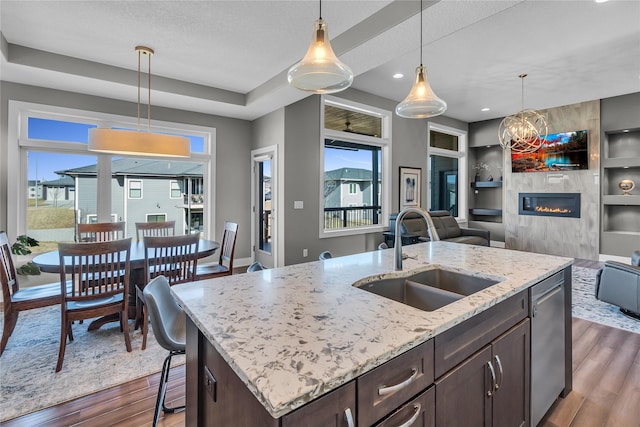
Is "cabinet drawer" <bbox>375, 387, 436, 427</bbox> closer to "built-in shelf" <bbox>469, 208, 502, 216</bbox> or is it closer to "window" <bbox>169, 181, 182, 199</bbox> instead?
"window" <bbox>169, 181, 182, 199</bbox>

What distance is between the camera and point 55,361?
2.44 metres

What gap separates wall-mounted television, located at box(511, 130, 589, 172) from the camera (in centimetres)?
638

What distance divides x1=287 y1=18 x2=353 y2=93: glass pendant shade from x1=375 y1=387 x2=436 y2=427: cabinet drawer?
1.63 m

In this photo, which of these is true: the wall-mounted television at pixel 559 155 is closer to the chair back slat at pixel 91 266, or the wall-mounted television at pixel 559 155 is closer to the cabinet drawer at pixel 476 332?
the cabinet drawer at pixel 476 332

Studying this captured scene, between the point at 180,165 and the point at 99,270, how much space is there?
3.06m

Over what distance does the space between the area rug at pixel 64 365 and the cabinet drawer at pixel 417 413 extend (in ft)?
7.09

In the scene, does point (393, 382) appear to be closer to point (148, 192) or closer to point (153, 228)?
point (153, 228)

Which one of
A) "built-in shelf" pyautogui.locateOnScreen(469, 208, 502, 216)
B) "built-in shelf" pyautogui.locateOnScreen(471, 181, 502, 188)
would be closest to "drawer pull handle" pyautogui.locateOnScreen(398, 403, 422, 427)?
"built-in shelf" pyautogui.locateOnScreen(469, 208, 502, 216)

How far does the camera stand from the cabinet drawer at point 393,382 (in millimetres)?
824

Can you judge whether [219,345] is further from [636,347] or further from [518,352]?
[636,347]

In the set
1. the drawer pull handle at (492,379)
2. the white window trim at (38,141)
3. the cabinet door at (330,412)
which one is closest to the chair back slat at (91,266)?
the white window trim at (38,141)

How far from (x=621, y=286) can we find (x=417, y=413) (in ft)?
12.0

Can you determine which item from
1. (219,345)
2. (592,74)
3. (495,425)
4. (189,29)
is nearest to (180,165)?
(189,29)

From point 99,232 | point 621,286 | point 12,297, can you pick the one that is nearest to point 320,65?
point 12,297
